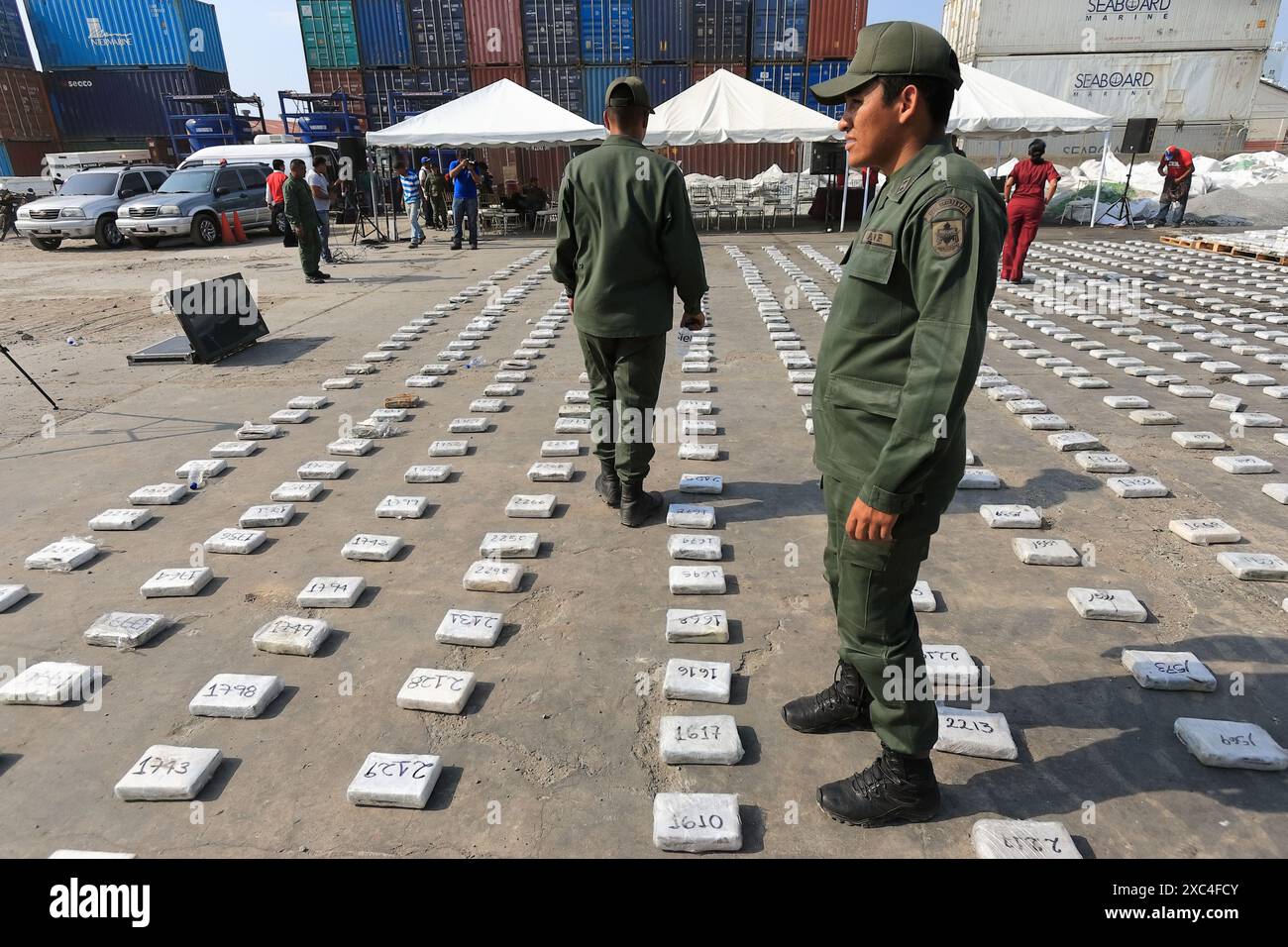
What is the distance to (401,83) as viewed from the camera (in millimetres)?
28781

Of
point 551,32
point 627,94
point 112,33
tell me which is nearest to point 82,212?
point 551,32

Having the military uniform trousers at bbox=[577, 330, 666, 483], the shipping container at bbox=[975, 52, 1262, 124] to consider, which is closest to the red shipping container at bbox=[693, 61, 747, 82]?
the shipping container at bbox=[975, 52, 1262, 124]

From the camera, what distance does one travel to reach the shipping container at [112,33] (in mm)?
33344

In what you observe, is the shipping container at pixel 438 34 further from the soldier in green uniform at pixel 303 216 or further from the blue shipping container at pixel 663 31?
the soldier in green uniform at pixel 303 216

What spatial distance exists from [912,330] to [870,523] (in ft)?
1.56

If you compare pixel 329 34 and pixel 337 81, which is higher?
pixel 329 34

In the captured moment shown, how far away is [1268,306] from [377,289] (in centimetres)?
1195

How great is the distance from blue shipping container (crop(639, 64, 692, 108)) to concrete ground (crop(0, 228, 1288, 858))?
88.0 feet

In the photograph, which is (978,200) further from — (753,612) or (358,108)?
(358,108)

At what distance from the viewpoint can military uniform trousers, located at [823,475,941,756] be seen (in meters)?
1.90

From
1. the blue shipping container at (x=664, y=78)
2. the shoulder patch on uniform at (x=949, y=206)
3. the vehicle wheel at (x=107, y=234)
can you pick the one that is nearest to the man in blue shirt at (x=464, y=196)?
the vehicle wheel at (x=107, y=234)

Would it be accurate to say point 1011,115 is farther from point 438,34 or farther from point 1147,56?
point 438,34

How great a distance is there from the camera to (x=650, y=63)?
2819cm

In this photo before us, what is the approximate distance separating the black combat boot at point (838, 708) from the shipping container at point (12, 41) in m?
45.7
